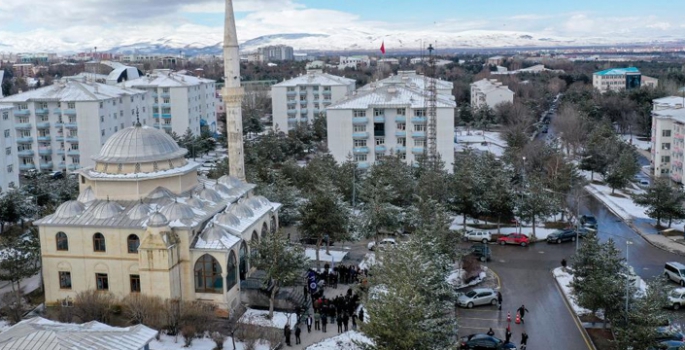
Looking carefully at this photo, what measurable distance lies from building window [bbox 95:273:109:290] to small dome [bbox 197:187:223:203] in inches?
218

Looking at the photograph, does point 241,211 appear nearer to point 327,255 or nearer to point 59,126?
point 327,255

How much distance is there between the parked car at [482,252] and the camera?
1369 inches

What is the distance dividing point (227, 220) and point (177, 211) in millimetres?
2245

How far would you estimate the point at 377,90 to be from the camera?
A: 55.2 meters

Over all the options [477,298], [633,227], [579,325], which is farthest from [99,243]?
[633,227]

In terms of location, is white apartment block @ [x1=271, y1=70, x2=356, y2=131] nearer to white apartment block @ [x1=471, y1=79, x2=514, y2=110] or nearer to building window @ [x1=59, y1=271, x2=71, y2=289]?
white apartment block @ [x1=471, y1=79, x2=514, y2=110]

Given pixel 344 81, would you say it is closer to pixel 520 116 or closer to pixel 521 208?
pixel 520 116

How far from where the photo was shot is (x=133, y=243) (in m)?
27.2

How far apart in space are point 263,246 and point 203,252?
2.48 m

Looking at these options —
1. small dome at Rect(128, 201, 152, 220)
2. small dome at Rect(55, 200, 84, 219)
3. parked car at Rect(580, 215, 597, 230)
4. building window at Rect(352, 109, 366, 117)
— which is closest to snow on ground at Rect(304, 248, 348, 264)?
small dome at Rect(128, 201, 152, 220)

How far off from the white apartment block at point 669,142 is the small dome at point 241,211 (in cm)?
3449

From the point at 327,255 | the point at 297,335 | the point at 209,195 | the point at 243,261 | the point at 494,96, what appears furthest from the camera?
the point at 494,96

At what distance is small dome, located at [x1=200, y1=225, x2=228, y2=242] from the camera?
27.1 m

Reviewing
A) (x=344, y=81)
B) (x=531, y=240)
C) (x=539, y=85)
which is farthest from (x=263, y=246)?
(x=539, y=85)
